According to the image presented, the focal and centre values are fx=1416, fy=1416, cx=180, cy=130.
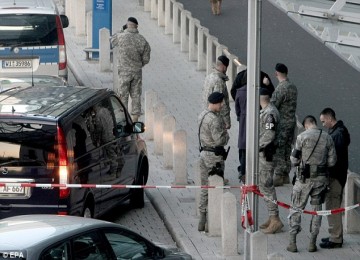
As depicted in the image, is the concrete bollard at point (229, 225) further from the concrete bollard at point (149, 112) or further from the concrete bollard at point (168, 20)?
the concrete bollard at point (168, 20)

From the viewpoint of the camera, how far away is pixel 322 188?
17.6 metres

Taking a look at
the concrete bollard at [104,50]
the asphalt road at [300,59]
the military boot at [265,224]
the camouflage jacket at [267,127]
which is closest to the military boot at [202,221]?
the military boot at [265,224]

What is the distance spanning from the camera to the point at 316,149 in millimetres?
17469

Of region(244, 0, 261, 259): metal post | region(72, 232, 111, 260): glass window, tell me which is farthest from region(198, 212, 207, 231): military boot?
region(72, 232, 111, 260): glass window

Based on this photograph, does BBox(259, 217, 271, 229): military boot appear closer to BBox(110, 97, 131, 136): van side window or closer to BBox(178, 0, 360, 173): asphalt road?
BBox(110, 97, 131, 136): van side window

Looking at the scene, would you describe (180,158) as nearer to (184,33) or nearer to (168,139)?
(168,139)

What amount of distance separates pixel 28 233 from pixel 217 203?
572cm

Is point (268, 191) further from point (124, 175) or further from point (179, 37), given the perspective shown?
point (179, 37)

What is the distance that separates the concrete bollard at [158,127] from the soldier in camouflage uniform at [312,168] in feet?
20.4

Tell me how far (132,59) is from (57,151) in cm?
872

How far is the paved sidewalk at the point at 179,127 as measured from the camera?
1812 centimetres

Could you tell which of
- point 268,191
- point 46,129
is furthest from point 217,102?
point 46,129

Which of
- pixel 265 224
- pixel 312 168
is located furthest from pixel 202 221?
pixel 312 168

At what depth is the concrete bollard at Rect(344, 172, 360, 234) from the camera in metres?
18.5
